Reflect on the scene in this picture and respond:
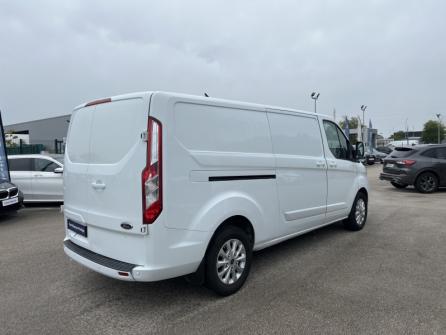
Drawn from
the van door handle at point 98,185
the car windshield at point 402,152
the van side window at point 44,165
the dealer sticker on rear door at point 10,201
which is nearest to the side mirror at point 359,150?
the van door handle at point 98,185

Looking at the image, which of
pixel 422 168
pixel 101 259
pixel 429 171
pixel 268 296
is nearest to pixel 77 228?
pixel 101 259

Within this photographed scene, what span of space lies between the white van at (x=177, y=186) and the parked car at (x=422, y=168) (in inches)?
360

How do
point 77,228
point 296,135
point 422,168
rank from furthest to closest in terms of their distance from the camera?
point 422,168
point 296,135
point 77,228

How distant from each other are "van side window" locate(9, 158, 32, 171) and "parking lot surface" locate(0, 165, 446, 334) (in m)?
4.39

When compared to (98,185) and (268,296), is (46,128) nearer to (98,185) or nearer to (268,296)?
(98,185)

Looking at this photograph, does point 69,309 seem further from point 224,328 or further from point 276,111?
point 276,111

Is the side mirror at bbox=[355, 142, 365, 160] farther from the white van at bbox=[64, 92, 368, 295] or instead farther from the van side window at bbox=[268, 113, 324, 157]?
the white van at bbox=[64, 92, 368, 295]

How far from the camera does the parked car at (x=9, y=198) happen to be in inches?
299

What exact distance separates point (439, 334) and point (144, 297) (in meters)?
2.76

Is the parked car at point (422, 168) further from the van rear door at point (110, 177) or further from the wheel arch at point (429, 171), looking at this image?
the van rear door at point (110, 177)

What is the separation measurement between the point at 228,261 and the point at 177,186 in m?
1.09

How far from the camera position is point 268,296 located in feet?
12.0

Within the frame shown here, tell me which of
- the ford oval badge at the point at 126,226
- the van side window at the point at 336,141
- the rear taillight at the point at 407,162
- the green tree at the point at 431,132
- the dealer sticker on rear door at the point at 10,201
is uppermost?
the green tree at the point at 431,132

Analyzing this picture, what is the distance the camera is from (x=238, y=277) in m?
3.79
